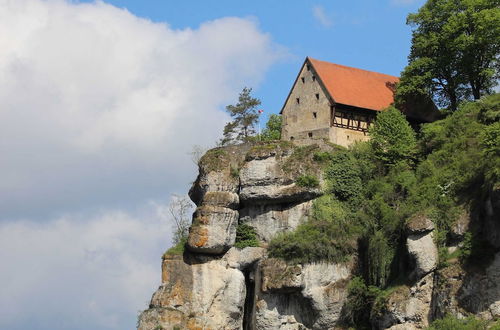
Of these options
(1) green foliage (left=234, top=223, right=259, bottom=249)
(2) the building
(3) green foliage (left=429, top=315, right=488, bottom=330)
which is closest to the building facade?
(2) the building

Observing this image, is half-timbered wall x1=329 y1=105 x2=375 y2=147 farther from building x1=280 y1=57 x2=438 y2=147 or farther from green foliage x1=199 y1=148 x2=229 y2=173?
green foliage x1=199 y1=148 x2=229 y2=173

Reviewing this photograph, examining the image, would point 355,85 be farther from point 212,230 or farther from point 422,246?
point 422,246

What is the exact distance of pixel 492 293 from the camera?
43.5 metres

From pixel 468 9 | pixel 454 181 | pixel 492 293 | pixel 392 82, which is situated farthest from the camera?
pixel 392 82

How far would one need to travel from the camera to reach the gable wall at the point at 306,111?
6150 centimetres

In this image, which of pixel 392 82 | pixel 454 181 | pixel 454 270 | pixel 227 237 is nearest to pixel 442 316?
pixel 454 270

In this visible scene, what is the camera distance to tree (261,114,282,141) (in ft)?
221

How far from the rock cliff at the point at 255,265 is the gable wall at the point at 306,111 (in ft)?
13.5

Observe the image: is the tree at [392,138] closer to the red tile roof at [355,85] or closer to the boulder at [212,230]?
the red tile roof at [355,85]

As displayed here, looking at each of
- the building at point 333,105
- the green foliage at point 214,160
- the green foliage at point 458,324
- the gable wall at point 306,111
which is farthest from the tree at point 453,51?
the green foliage at point 458,324

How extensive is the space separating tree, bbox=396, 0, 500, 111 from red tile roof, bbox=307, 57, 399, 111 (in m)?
2.23

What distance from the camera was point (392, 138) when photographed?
57.0 meters

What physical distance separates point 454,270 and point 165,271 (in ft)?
60.7

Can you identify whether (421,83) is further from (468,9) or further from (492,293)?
(492,293)
